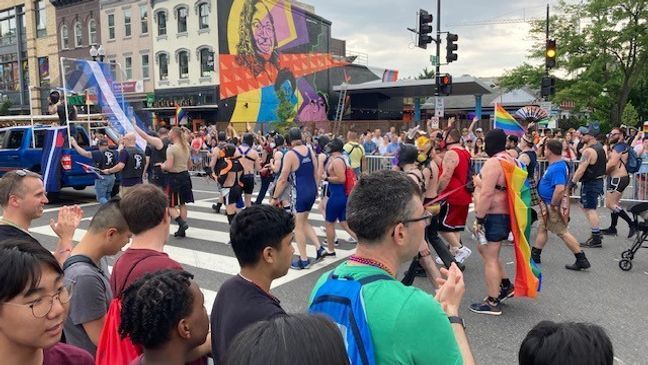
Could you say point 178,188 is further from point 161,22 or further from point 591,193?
point 161,22

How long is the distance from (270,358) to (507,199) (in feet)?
14.9

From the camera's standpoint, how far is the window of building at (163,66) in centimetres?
3272

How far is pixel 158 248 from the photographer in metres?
2.91

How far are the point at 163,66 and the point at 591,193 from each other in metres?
29.8

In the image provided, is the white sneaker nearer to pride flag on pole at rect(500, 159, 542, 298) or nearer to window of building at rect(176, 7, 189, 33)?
pride flag on pole at rect(500, 159, 542, 298)

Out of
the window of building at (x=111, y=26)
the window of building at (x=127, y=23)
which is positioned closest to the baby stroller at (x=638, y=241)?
the window of building at (x=127, y=23)

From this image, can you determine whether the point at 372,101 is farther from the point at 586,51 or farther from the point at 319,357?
the point at 319,357

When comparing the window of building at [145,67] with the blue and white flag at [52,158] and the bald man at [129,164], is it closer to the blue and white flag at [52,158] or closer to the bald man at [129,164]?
the blue and white flag at [52,158]

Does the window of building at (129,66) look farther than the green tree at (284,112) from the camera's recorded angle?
Yes

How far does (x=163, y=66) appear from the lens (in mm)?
32844

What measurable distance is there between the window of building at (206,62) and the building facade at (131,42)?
402 centimetres

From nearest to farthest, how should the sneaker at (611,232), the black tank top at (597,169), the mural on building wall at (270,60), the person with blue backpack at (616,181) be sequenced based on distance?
the black tank top at (597,169)
the person with blue backpack at (616,181)
the sneaker at (611,232)
the mural on building wall at (270,60)

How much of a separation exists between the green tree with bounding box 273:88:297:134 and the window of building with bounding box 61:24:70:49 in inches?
632

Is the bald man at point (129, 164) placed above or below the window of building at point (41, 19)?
below
